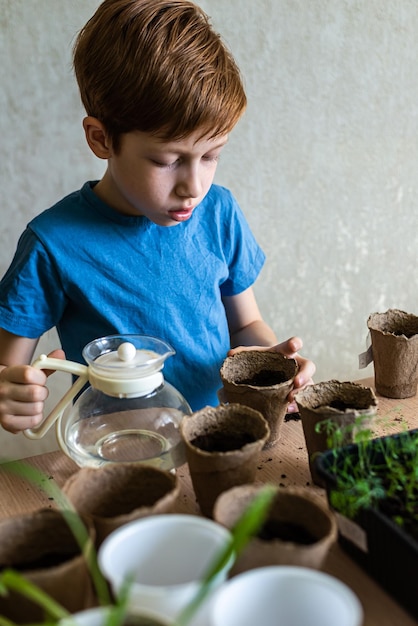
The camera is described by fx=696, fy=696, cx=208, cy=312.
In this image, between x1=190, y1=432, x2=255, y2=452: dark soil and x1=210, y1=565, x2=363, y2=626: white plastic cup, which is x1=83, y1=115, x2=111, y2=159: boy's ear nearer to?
x1=190, y1=432, x2=255, y2=452: dark soil

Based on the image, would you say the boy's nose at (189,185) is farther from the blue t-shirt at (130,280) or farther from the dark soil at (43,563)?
the dark soil at (43,563)

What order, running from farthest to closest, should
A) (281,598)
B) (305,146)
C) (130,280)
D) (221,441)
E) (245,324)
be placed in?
(305,146) < (245,324) < (130,280) < (221,441) < (281,598)

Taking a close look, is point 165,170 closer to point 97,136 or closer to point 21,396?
point 97,136

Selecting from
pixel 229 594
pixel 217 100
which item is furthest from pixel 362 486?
pixel 217 100

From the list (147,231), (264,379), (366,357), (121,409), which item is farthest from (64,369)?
(366,357)

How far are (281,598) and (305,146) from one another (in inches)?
54.8

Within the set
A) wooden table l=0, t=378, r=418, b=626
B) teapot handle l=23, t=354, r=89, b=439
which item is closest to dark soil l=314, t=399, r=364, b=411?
wooden table l=0, t=378, r=418, b=626

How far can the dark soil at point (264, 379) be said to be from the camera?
3.12 ft

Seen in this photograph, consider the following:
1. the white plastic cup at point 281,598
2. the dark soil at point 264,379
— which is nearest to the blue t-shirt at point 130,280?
the dark soil at point 264,379

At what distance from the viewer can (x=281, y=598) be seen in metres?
0.52

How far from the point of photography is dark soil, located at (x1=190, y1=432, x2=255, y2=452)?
2.52ft

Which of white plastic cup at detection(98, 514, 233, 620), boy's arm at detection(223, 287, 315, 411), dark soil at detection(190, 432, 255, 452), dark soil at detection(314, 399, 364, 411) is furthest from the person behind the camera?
boy's arm at detection(223, 287, 315, 411)

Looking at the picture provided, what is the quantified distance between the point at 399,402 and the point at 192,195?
432 millimetres

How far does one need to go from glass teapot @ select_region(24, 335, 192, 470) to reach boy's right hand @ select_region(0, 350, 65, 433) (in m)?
0.03
